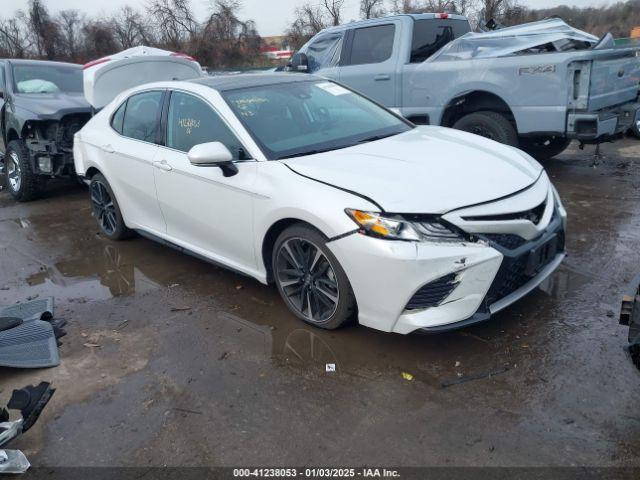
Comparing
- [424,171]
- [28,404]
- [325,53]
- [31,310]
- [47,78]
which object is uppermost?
[325,53]

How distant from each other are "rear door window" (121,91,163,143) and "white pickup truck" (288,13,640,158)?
370 cm

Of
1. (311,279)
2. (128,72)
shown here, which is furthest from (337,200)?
(128,72)

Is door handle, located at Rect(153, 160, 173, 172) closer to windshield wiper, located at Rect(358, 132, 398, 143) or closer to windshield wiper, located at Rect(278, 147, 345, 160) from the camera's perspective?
windshield wiper, located at Rect(278, 147, 345, 160)

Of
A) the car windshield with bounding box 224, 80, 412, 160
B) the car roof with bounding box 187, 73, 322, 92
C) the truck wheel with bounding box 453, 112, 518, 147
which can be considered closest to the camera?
the car windshield with bounding box 224, 80, 412, 160

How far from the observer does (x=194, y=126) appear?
172 inches

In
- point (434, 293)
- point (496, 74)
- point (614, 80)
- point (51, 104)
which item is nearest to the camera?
point (434, 293)

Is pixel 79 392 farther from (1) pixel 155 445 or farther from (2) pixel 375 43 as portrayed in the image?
(2) pixel 375 43

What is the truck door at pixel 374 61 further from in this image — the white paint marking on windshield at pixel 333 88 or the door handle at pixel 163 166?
the door handle at pixel 163 166

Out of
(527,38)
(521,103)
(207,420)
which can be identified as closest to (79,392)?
(207,420)

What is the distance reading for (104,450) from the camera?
Answer: 2.79m

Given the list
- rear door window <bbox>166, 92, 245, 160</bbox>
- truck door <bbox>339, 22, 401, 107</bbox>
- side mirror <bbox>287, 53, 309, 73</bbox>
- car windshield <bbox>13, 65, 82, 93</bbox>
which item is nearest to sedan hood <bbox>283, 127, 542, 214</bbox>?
rear door window <bbox>166, 92, 245, 160</bbox>

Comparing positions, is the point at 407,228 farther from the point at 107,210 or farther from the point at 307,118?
the point at 107,210

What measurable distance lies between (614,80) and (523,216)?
4004 millimetres

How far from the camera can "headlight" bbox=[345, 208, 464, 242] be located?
3.12 m
